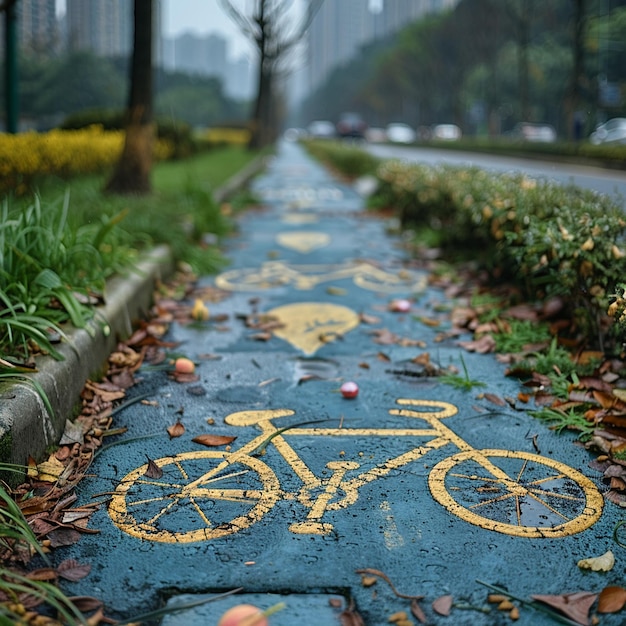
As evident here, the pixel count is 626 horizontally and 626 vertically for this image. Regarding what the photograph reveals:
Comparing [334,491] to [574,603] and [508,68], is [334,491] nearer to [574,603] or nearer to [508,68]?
[574,603]

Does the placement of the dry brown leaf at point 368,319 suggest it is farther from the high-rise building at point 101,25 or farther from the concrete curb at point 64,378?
the high-rise building at point 101,25

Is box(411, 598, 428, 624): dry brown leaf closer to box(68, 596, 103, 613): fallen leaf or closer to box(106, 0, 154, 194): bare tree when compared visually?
box(68, 596, 103, 613): fallen leaf

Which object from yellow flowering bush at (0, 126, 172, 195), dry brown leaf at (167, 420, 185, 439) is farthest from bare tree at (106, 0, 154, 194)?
dry brown leaf at (167, 420, 185, 439)

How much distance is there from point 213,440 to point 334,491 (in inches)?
25.3

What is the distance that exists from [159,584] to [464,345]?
283 centimetres

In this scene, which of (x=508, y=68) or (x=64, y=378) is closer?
(x=64, y=378)

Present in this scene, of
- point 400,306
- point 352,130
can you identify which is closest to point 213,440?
point 400,306

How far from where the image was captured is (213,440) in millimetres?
3170

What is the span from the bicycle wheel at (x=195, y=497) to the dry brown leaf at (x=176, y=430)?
208 mm

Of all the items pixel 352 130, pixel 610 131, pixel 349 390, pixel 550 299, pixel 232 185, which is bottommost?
pixel 349 390

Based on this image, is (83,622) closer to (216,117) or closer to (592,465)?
(592,465)

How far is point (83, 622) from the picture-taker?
1.91 metres

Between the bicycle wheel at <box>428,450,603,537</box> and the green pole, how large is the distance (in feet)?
29.0

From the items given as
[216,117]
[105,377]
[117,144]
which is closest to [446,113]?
[216,117]
